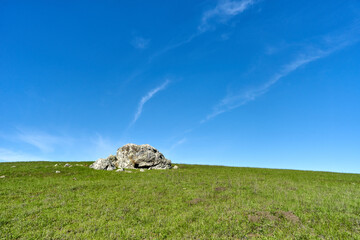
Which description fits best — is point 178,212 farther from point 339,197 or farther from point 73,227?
point 339,197

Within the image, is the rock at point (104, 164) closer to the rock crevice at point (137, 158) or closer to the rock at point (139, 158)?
the rock crevice at point (137, 158)

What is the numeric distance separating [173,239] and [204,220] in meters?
2.79

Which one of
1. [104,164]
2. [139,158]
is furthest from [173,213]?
[139,158]

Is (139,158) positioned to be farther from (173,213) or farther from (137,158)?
A: (173,213)

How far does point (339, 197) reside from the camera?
719 inches

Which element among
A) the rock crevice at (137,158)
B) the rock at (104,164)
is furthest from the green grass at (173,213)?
the rock crevice at (137,158)

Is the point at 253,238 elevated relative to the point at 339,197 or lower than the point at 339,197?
lower

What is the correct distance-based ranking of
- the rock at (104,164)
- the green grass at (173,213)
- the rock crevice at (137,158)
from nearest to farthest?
the green grass at (173,213), the rock at (104,164), the rock crevice at (137,158)

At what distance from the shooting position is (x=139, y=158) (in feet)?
124

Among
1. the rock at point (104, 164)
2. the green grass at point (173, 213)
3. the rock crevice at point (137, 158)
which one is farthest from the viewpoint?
the rock crevice at point (137, 158)

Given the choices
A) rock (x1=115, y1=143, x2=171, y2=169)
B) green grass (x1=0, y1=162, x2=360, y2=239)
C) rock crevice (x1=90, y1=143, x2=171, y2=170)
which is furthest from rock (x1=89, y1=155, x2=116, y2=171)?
green grass (x1=0, y1=162, x2=360, y2=239)

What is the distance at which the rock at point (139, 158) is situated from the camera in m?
37.6

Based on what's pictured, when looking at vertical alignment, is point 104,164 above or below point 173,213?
above

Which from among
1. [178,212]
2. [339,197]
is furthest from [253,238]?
[339,197]
